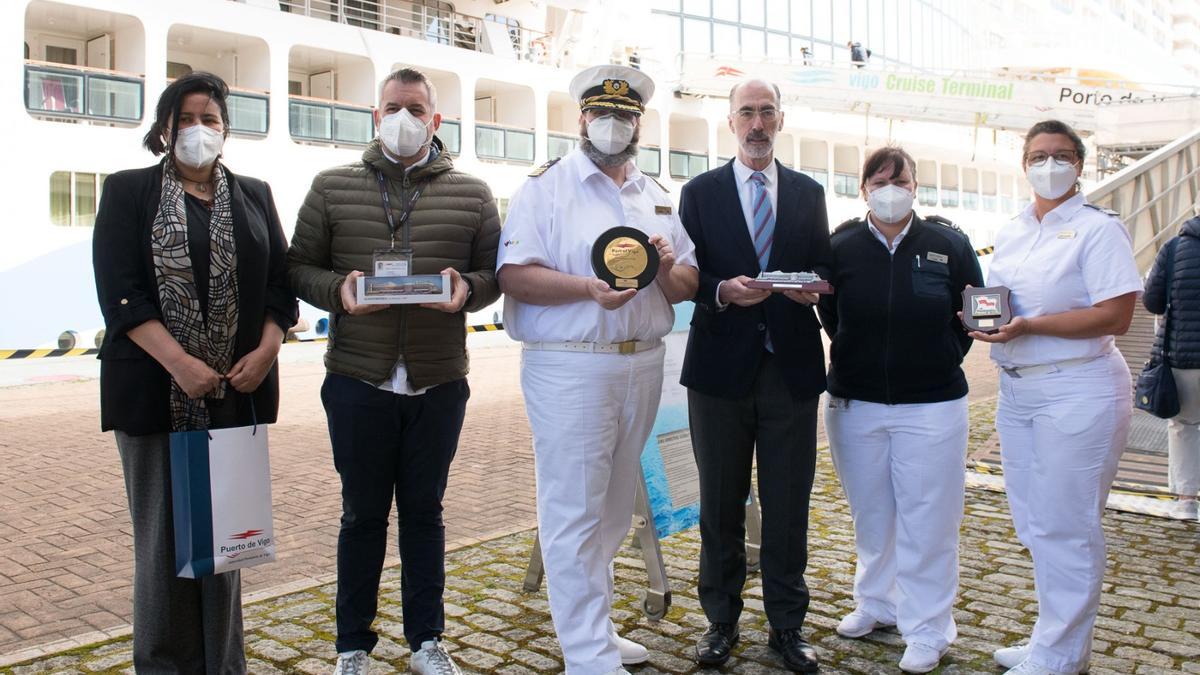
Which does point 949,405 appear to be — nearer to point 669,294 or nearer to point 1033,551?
point 1033,551

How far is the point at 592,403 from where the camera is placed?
143 inches

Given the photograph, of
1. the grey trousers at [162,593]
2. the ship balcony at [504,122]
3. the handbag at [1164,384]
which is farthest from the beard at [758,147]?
the ship balcony at [504,122]

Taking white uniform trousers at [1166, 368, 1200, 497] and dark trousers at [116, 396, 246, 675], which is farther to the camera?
white uniform trousers at [1166, 368, 1200, 497]

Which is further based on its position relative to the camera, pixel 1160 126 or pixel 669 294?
pixel 1160 126

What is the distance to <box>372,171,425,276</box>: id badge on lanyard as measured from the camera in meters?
3.42

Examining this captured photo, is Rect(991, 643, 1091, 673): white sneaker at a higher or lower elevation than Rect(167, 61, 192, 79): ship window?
lower

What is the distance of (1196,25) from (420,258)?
95.0 metres

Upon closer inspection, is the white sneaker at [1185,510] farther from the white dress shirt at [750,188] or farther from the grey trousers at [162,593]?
the grey trousers at [162,593]

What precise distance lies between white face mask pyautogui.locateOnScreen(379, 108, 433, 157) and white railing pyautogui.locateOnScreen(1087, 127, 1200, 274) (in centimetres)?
814

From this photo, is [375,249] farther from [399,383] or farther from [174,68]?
[174,68]

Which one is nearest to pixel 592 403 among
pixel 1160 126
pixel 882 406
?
pixel 882 406

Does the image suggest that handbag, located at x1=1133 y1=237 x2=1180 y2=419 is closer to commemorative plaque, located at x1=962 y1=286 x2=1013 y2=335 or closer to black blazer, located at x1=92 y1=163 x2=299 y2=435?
commemorative plaque, located at x1=962 y1=286 x2=1013 y2=335

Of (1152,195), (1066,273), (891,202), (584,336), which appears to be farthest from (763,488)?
(1152,195)

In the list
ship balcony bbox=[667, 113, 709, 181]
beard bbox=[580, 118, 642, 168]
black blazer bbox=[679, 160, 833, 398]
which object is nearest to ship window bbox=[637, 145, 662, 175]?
ship balcony bbox=[667, 113, 709, 181]
